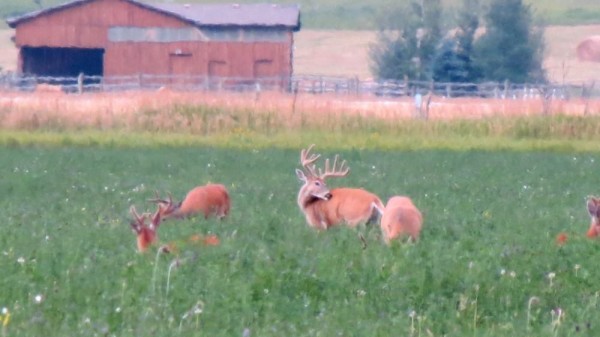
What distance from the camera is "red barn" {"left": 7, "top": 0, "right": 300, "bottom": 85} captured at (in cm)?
5866

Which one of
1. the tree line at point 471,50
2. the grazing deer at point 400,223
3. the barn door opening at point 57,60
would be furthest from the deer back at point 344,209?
the tree line at point 471,50

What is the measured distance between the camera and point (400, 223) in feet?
39.3

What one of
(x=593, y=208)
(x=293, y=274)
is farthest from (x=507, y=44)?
(x=293, y=274)

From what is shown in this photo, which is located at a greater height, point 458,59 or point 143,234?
point 143,234

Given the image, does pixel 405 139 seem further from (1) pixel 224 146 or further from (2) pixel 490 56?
(2) pixel 490 56

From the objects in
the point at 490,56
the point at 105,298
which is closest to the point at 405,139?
the point at 105,298

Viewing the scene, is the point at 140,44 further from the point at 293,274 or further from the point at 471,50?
the point at 293,274

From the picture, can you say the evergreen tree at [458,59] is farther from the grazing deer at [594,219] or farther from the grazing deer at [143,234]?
the grazing deer at [143,234]

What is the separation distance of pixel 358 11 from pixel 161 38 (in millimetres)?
59631

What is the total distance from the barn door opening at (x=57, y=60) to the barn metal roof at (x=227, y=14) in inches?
112

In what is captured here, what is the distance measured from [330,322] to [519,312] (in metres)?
1.49

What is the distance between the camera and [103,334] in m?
7.70

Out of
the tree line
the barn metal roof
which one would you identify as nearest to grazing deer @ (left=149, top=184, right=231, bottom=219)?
the barn metal roof

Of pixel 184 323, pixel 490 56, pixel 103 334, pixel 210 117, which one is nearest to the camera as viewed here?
pixel 103 334
